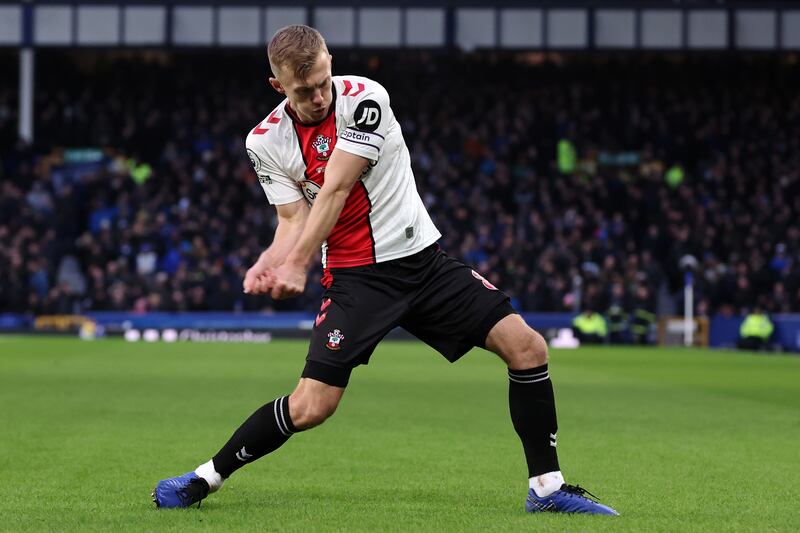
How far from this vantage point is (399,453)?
8.98 meters

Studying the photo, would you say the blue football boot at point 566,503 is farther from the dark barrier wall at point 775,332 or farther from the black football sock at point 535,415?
the dark barrier wall at point 775,332

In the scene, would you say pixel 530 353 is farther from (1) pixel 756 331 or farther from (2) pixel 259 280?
(1) pixel 756 331

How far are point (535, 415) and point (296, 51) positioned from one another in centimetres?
215

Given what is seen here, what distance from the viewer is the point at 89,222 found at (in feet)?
133

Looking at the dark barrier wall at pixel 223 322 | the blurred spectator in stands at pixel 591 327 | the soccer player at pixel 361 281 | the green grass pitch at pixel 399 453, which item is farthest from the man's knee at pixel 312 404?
the blurred spectator in stands at pixel 591 327

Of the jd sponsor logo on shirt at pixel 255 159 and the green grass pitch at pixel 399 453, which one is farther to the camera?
the jd sponsor logo on shirt at pixel 255 159

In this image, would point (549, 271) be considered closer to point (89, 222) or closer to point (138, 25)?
point (89, 222)

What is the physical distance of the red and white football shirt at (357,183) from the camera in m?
6.11

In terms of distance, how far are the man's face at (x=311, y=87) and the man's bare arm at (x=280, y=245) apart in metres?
0.54

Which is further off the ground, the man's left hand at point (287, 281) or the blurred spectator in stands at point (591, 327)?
the man's left hand at point (287, 281)

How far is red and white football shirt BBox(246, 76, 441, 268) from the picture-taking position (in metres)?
6.11

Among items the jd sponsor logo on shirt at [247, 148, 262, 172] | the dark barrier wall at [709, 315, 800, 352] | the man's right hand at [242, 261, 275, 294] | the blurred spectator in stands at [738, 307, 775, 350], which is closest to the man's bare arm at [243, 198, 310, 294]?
the man's right hand at [242, 261, 275, 294]

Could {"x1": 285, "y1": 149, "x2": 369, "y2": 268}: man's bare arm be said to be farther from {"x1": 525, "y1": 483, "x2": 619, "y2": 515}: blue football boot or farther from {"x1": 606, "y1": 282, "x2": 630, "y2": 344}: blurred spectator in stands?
{"x1": 606, "y1": 282, "x2": 630, "y2": 344}: blurred spectator in stands

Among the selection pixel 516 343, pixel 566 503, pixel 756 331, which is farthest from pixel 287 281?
pixel 756 331
